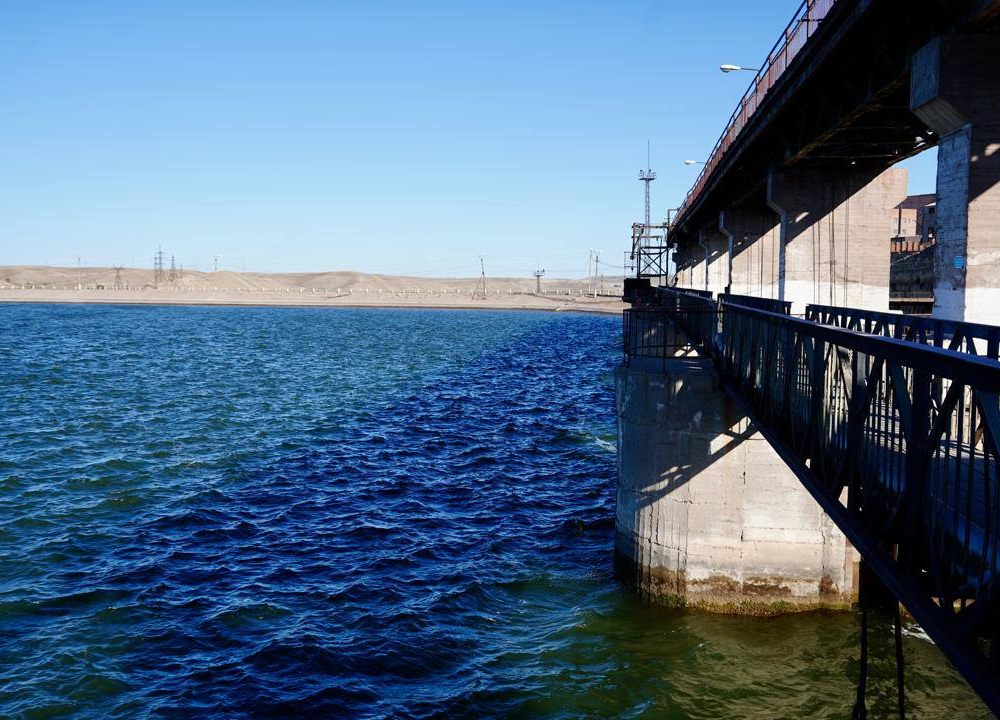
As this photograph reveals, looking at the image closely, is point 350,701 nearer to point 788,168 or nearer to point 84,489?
point 84,489

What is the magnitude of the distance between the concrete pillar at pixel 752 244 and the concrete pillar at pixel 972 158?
84.7ft

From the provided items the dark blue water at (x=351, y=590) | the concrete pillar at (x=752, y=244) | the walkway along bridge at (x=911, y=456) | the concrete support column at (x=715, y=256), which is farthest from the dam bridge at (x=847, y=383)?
the concrete support column at (x=715, y=256)

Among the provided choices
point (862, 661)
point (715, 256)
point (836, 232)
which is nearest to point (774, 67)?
point (836, 232)

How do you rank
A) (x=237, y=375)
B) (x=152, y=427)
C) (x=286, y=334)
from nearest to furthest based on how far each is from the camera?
1. (x=152, y=427)
2. (x=237, y=375)
3. (x=286, y=334)

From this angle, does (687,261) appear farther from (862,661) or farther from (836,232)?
(862,661)

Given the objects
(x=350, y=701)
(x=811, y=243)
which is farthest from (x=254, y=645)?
(x=811, y=243)

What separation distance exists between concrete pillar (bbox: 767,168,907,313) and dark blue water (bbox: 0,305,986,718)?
28.7 ft

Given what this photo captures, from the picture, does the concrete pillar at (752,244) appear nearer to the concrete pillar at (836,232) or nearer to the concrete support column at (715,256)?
the concrete support column at (715,256)

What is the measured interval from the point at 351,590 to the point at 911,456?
13.2 m

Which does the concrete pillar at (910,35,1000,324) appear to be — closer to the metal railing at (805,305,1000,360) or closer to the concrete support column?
the metal railing at (805,305,1000,360)

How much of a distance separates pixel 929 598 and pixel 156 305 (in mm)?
207096

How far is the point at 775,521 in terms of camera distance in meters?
15.8

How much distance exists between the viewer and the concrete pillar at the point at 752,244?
38812 mm

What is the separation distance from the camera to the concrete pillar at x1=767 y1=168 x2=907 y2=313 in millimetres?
23594
